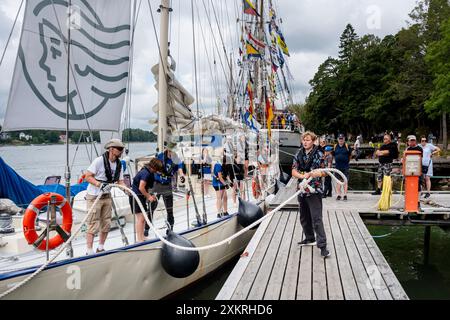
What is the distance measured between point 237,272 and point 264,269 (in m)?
0.38

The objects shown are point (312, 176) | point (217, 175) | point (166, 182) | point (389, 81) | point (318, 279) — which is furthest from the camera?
point (389, 81)

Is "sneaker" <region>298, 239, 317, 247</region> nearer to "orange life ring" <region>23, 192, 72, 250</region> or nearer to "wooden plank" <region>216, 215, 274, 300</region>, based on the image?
"wooden plank" <region>216, 215, 274, 300</region>

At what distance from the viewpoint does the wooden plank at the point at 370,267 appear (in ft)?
14.3

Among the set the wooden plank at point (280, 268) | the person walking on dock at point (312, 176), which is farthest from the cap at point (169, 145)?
the person walking on dock at point (312, 176)

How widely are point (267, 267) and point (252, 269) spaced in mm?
221

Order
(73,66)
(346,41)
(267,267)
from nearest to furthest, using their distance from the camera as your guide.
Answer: (267,267), (73,66), (346,41)

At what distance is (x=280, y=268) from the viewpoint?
5215 mm

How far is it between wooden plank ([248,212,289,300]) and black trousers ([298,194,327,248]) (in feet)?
2.19

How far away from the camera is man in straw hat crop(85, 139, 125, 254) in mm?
5465

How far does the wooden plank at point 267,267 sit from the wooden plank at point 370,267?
4.08 feet

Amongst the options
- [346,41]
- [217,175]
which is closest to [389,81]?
[346,41]

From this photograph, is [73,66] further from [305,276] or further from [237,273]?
[305,276]

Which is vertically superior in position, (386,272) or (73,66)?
(73,66)
